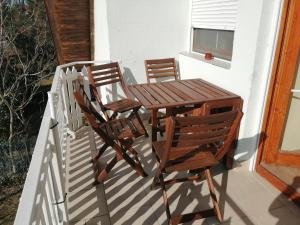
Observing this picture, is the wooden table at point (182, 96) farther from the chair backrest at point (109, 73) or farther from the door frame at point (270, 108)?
the chair backrest at point (109, 73)

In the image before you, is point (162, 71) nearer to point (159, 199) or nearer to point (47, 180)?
point (159, 199)

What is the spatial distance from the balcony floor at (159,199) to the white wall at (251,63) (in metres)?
0.42

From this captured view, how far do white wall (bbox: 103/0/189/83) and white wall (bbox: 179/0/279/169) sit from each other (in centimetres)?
153

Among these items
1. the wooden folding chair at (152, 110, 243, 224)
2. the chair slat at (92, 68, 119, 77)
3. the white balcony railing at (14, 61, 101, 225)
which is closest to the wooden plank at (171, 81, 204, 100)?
the wooden folding chair at (152, 110, 243, 224)

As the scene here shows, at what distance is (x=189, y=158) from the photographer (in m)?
2.25

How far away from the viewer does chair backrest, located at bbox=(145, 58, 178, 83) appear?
4.16 metres

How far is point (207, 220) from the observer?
2.24 metres

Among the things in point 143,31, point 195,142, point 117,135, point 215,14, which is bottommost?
point 117,135

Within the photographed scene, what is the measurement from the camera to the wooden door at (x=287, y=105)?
2354mm

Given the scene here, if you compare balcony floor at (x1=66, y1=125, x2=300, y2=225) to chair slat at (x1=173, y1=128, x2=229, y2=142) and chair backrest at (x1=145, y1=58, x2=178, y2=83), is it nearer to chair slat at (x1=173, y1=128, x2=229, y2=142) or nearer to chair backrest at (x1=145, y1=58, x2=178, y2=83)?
chair slat at (x1=173, y1=128, x2=229, y2=142)

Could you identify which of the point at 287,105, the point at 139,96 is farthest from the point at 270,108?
the point at 139,96

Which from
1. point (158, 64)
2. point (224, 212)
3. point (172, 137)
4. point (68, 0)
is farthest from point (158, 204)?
point (68, 0)

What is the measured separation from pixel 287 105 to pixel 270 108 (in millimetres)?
158

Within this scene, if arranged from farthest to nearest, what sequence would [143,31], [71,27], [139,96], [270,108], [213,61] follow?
[71,27]
[143,31]
[213,61]
[139,96]
[270,108]
